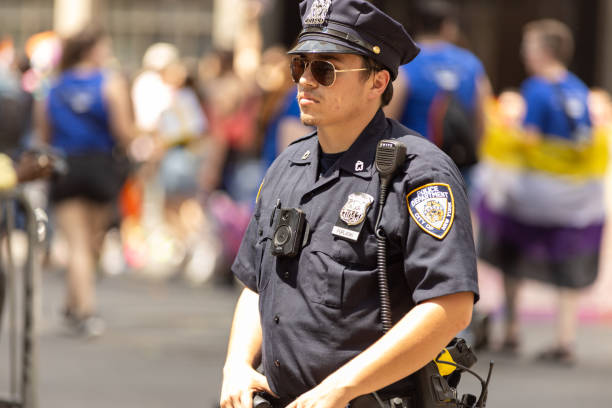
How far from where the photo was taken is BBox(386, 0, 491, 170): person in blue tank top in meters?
6.80

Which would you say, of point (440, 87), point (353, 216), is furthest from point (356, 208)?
point (440, 87)

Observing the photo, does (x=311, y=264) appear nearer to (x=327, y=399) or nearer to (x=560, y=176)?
(x=327, y=399)

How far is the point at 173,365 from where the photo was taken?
300 inches

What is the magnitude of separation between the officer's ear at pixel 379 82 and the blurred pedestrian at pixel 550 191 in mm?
5188

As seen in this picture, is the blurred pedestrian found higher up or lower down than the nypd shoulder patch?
lower down

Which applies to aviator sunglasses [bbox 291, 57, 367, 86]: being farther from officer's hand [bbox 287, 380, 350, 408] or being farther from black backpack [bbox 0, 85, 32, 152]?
black backpack [bbox 0, 85, 32, 152]

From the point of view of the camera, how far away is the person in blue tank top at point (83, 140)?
8.60 m

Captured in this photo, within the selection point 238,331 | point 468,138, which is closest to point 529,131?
point 468,138

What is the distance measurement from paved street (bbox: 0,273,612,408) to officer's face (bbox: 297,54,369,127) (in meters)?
3.65

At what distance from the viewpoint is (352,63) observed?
116 inches

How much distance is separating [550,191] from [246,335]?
17.7 ft

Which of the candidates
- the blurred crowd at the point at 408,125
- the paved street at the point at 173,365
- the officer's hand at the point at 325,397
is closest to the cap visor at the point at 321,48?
the officer's hand at the point at 325,397

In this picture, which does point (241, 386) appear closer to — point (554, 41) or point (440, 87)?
point (440, 87)

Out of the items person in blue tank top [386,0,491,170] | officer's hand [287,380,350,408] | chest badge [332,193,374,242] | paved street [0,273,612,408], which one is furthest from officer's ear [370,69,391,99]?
paved street [0,273,612,408]
